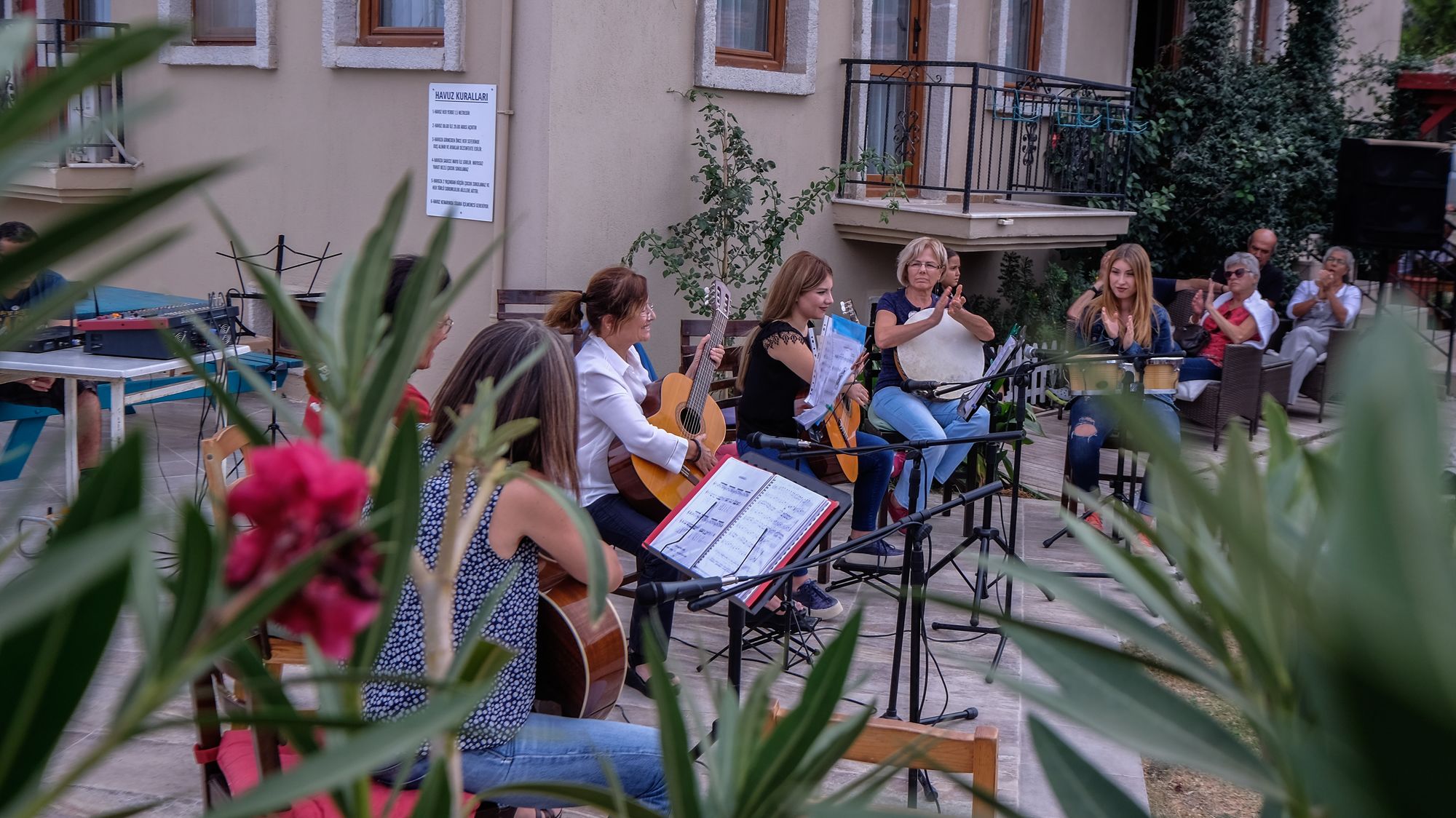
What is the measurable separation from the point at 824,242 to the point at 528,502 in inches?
271

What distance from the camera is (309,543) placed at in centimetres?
51

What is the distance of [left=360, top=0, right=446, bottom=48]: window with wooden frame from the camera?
7.86m

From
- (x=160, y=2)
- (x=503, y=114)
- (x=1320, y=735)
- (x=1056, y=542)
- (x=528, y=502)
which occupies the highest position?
(x=160, y=2)

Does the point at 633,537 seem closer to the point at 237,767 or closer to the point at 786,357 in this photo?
the point at 786,357

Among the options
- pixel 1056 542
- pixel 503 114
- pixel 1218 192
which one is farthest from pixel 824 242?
pixel 1218 192

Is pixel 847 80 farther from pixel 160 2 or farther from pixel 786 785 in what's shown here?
pixel 786 785

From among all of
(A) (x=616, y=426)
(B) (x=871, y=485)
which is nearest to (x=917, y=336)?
(B) (x=871, y=485)

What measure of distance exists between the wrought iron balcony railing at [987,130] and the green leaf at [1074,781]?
8294 millimetres

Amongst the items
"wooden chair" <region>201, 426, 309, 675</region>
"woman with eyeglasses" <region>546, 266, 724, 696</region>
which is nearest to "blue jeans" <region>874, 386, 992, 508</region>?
"woman with eyeglasses" <region>546, 266, 724, 696</region>

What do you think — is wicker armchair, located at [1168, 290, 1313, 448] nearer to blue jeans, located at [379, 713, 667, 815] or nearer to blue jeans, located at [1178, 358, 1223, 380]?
blue jeans, located at [1178, 358, 1223, 380]

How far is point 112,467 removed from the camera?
0.54 meters

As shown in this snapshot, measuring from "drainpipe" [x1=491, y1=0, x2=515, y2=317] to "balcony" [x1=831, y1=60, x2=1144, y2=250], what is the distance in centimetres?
255

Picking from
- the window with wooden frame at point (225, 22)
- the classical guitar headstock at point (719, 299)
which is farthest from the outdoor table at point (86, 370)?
the window with wooden frame at point (225, 22)

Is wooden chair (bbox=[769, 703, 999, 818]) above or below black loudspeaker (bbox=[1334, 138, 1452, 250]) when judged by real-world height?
below
